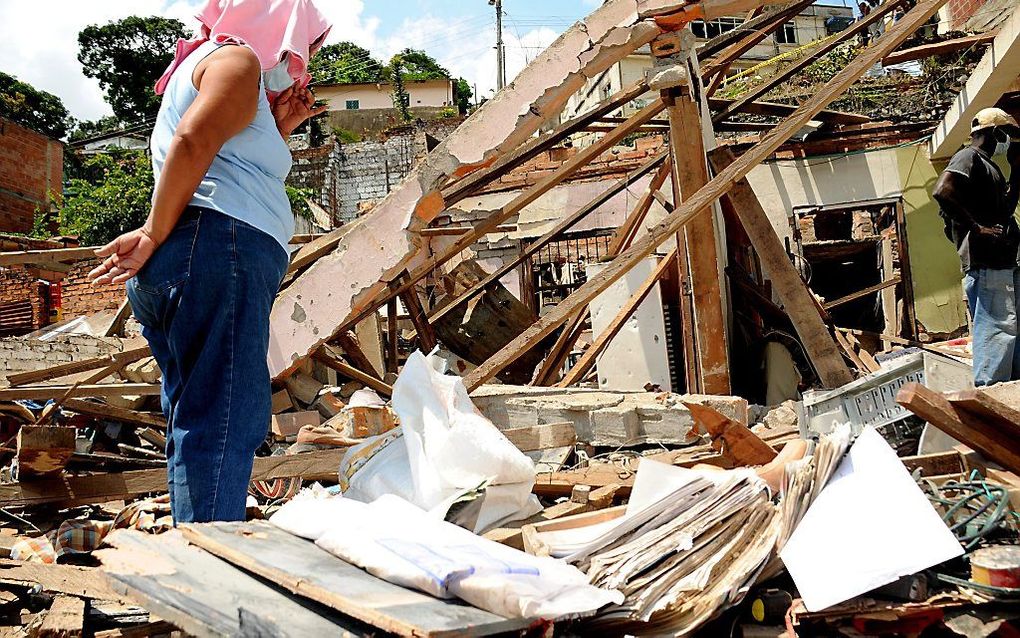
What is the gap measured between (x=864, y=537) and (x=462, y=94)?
5887cm

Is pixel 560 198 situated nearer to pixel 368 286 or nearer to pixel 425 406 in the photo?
pixel 368 286

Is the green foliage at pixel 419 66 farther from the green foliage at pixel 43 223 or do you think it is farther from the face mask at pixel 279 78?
Answer: the face mask at pixel 279 78

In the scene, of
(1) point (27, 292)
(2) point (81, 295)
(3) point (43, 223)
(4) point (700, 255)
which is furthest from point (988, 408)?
(3) point (43, 223)

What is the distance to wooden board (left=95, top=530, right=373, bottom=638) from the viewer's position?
1329mm

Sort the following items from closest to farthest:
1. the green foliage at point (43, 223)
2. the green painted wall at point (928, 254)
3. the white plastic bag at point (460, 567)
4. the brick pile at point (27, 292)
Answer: the white plastic bag at point (460, 567), the green painted wall at point (928, 254), the brick pile at point (27, 292), the green foliage at point (43, 223)

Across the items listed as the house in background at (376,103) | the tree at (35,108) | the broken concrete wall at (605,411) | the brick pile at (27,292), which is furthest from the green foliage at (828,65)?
the tree at (35,108)

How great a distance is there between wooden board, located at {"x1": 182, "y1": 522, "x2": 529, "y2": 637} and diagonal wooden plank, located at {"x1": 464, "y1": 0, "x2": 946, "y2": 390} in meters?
2.53

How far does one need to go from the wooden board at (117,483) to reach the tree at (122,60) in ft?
174

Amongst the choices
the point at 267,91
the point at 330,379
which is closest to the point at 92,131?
the point at 330,379

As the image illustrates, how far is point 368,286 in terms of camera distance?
15.0 ft

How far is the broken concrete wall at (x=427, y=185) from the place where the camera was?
4.58 metres

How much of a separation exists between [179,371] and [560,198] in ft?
38.0

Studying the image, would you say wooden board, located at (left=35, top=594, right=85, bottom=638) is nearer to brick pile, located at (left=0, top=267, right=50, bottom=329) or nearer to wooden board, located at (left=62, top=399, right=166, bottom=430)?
wooden board, located at (left=62, top=399, right=166, bottom=430)

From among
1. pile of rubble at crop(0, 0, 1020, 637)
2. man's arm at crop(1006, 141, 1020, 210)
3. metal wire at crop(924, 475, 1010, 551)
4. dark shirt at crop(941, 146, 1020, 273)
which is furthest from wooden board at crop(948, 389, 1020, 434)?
man's arm at crop(1006, 141, 1020, 210)
